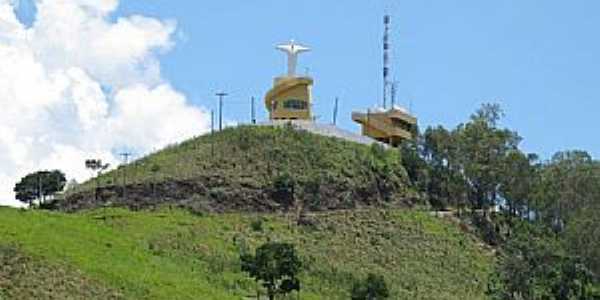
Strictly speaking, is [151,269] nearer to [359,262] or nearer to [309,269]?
[309,269]

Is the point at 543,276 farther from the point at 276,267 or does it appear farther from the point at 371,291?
the point at 276,267

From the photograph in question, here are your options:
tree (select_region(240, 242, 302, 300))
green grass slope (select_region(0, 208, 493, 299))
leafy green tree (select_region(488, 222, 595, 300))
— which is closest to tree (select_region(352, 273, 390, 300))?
tree (select_region(240, 242, 302, 300))

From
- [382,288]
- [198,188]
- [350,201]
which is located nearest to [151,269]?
[382,288]

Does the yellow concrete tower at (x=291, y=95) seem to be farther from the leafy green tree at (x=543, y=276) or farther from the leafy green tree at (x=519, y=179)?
the leafy green tree at (x=543, y=276)

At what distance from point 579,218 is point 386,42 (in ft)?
103

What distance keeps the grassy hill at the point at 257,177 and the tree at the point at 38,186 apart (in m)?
1.44

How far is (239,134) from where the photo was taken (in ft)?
338

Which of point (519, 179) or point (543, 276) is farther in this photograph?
point (519, 179)

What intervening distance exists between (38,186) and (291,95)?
22.8m

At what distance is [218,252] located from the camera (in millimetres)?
76625

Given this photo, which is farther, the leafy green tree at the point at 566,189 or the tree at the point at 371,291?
the leafy green tree at the point at 566,189

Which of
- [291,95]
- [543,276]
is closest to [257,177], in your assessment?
[291,95]

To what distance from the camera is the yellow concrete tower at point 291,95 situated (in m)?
107

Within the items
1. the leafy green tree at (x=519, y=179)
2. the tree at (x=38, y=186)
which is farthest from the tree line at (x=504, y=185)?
the tree at (x=38, y=186)
